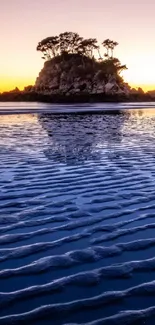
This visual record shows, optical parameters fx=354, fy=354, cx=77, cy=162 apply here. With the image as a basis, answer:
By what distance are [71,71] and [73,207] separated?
185 metres

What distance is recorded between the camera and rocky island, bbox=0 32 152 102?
558 ft

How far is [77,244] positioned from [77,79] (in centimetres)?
18122

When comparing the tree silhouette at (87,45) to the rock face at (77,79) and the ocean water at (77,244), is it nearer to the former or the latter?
the rock face at (77,79)

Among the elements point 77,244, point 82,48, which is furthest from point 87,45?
point 77,244

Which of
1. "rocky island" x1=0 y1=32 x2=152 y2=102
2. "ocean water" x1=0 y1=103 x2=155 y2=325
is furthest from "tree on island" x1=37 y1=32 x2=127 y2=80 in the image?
"ocean water" x1=0 y1=103 x2=155 y2=325

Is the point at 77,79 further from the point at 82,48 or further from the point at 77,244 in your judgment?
the point at 77,244

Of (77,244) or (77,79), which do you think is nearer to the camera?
(77,244)

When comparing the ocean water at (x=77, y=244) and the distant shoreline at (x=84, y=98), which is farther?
the distant shoreline at (x=84, y=98)

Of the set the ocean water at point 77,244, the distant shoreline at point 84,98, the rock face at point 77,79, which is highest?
the rock face at point 77,79

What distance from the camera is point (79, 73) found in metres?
184

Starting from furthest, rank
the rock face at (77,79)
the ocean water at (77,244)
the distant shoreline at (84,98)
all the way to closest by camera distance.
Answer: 1. the rock face at (77,79)
2. the distant shoreline at (84,98)
3. the ocean water at (77,244)

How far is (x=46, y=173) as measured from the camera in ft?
39.5

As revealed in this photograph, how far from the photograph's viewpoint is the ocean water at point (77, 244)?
428cm

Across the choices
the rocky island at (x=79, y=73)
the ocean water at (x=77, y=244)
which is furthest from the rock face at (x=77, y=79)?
the ocean water at (x=77, y=244)
